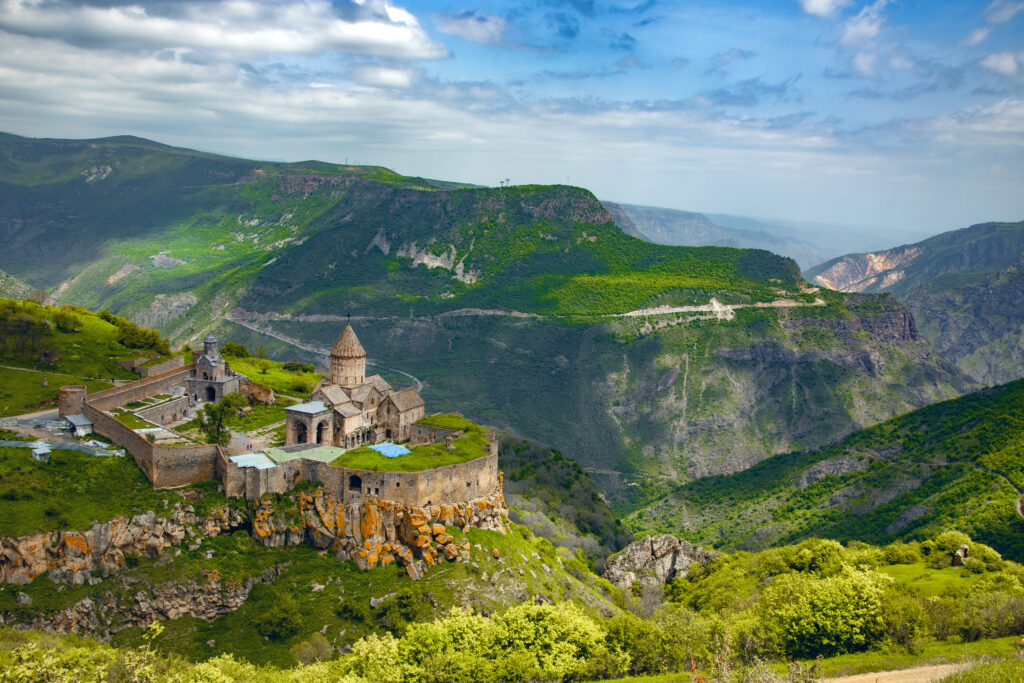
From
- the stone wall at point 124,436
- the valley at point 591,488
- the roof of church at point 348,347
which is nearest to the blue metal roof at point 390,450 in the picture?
the valley at point 591,488

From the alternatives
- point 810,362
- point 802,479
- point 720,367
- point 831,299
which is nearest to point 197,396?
point 802,479

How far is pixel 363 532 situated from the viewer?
53000mm

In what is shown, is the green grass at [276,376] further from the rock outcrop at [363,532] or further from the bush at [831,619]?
the bush at [831,619]

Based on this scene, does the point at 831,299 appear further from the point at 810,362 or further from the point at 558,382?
the point at 558,382

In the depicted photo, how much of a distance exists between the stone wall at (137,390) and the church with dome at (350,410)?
15.4m

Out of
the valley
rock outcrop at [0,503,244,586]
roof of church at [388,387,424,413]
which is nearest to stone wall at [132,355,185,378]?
the valley

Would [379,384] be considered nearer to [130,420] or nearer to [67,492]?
[130,420]

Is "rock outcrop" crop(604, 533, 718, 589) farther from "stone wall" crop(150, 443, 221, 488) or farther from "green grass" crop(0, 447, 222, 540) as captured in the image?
"green grass" crop(0, 447, 222, 540)

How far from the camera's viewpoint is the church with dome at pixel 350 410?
5912 cm

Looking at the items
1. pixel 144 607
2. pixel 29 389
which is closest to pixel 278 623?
pixel 144 607

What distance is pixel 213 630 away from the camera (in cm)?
4822

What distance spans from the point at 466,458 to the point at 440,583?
923cm

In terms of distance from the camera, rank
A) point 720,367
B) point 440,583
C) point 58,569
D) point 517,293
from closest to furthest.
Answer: point 58,569 → point 440,583 → point 720,367 → point 517,293

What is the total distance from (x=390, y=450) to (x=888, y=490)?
2203 inches
